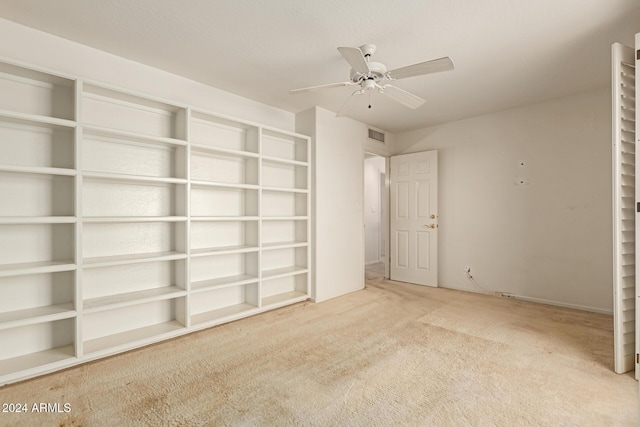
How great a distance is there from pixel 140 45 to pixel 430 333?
11.9 ft

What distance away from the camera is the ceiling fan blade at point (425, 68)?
2.02 meters

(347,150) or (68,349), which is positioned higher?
(347,150)

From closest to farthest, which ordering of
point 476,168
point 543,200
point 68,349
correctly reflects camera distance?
point 68,349 < point 543,200 < point 476,168

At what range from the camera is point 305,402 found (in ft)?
6.11

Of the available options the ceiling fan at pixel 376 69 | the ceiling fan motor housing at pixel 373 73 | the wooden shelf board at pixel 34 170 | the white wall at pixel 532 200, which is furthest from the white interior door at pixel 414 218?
the wooden shelf board at pixel 34 170

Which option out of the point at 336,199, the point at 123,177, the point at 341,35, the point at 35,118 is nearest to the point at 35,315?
the point at 123,177

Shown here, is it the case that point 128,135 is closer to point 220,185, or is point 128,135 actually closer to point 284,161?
point 220,185

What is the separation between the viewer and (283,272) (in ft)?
12.3

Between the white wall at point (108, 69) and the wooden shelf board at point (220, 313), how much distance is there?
2.18 m

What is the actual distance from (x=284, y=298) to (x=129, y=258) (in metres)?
1.84

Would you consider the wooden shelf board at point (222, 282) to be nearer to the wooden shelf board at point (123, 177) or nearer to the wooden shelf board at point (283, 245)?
the wooden shelf board at point (283, 245)

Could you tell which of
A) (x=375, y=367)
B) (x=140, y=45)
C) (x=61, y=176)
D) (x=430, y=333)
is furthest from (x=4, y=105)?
(x=430, y=333)

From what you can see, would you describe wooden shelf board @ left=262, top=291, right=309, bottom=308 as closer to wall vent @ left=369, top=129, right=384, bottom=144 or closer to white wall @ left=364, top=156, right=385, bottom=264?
wall vent @ left=369, top=129, right=384, bottom=144

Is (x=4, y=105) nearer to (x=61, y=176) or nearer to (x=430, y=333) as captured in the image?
(x=61, y=176)
